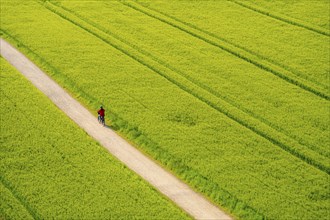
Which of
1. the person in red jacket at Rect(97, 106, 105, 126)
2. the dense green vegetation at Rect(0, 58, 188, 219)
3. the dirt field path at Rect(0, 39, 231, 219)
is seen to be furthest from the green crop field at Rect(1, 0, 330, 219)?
the dense green vegetation at Rect(0, 58, 188, 219)

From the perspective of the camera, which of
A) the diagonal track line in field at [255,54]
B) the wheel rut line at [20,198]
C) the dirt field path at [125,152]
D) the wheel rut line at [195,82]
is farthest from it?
the diagonal track line in field at [255,54]

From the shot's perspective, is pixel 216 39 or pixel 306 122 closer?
pixel 306 122

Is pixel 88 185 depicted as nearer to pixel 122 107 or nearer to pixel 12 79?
pixel 122 107

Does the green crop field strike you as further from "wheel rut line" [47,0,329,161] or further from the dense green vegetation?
the dense green vegetation

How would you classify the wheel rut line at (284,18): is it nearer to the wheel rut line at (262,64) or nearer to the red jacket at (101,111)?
the wheel rut line at (262,64)

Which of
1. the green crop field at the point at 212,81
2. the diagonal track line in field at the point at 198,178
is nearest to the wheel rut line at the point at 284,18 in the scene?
the green crop field at the point at 212,81

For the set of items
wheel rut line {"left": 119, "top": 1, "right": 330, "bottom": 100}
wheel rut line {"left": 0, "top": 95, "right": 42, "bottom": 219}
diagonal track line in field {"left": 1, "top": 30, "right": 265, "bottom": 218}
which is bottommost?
wheel rut line {"left": 0, "top": 95, "right": 42, "bottom": 219}

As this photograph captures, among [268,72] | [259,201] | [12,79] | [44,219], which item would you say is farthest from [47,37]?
[259,201]
